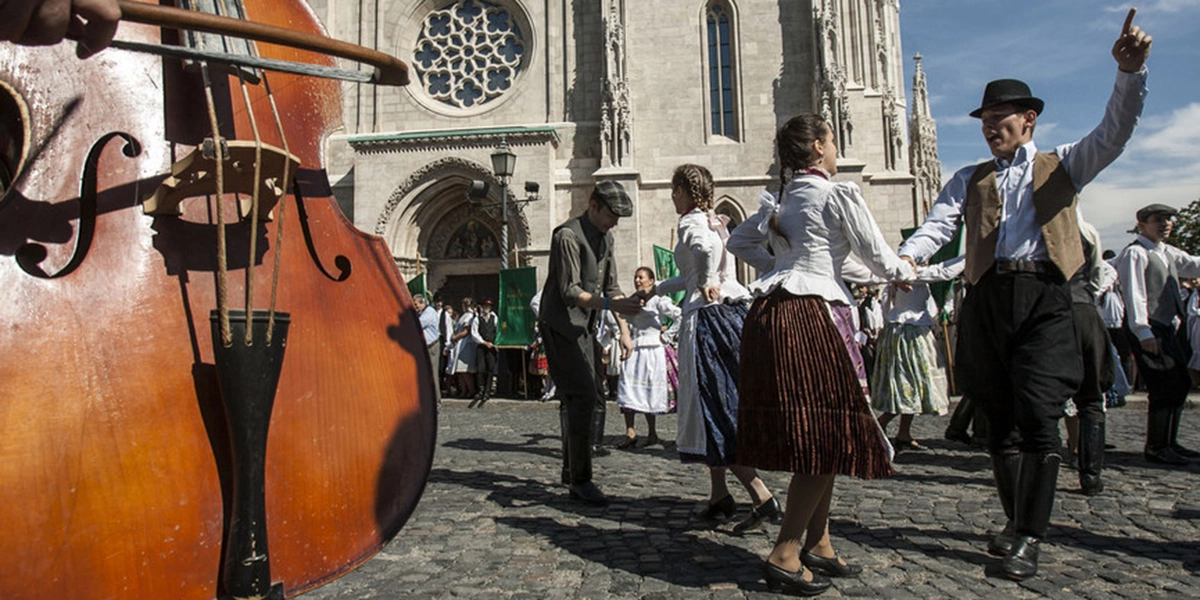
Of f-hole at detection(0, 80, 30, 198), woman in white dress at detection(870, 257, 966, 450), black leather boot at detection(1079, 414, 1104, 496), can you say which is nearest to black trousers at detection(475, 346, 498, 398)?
woman in white dress at detection(870, 257, 966, 450)

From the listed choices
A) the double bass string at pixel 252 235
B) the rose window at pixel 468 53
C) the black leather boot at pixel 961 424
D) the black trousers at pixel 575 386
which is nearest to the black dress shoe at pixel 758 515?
the black trousers at pixel 575 386

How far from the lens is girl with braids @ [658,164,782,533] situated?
373cm

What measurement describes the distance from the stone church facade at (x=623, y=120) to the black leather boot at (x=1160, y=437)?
1263 centimetres

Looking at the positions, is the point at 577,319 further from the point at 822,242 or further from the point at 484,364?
the point at 484,364

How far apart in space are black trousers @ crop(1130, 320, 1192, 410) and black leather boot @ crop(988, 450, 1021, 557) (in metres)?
3.34

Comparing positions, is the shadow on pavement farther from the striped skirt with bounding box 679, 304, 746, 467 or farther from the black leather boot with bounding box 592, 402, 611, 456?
the black leather boot with bounding box 592, 402, 611, 456

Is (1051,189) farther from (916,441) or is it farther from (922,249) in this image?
(916,441)

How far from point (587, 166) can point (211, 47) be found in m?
17.4

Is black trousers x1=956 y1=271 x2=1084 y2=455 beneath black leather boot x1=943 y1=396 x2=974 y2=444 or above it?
above

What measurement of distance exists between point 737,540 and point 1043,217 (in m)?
1.86

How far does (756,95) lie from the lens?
19.2m

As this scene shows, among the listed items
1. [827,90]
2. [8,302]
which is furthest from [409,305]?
[827,90]

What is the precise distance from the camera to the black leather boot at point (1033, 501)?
298 cm

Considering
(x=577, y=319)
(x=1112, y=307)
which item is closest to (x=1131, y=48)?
(x=577, y=319)
